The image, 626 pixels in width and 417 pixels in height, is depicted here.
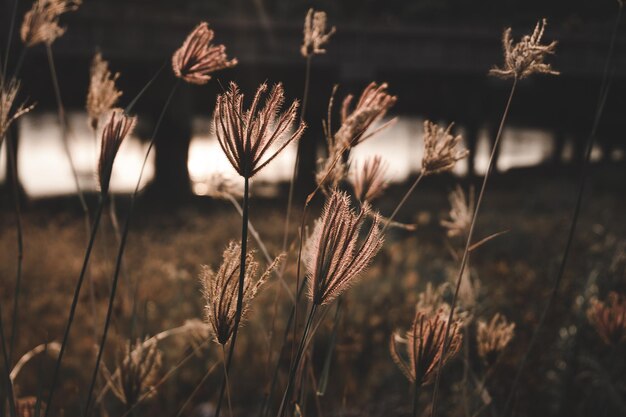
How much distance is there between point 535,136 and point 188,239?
2685 centimetres

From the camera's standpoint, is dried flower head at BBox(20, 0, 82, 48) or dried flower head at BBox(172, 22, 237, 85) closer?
dried flower head at BBox(172, 22, 237, 85)

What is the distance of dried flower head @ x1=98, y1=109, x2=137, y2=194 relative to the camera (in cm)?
92

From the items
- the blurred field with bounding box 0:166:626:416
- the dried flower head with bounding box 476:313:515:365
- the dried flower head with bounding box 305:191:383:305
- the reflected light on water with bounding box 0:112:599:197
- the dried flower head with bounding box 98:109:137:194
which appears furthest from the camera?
the reflected light on water with bounding box 0:112:599:197

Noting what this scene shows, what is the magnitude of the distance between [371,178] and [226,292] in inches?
21.3

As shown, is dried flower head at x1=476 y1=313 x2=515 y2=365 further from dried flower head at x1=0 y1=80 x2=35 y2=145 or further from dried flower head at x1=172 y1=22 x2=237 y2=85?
dried flower head at x1=0 y1=80 x2=35 y2=145

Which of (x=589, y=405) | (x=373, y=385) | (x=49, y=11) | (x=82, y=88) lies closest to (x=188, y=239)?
(x=373, y=385)

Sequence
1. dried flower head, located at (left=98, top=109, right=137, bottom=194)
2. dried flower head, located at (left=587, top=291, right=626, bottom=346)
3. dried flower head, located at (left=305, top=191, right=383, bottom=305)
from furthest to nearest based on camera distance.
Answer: dried flower head, located at (left=587, top=291, right=626, bottom=346)
dried flower head, located at (left=98, top=109, right=137, bottom=194)
dried flower head, located at (left=305, top=191, right=383, bottom=305)

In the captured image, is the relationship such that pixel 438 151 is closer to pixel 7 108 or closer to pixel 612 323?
pixel 612 323

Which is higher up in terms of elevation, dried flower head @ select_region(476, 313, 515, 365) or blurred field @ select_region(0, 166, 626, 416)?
dried flower head @ select_region(476, 313, 515, 365)

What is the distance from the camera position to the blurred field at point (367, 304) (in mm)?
2551

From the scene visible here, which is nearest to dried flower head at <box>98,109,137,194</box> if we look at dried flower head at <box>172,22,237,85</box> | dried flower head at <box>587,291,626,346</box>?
dried flower head at <box>172,22,237,85</box>

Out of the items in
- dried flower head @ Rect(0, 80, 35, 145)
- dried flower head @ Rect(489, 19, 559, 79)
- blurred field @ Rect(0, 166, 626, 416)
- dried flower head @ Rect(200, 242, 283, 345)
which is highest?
dried flower head @ Rect(489, 19, 559, 79)

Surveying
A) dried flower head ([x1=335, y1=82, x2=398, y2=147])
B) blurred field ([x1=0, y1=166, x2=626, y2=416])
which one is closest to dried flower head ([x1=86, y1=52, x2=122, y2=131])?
blurred field ([x1=0, y1=166, x2=626, y2=416])

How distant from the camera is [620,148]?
24.0 m
